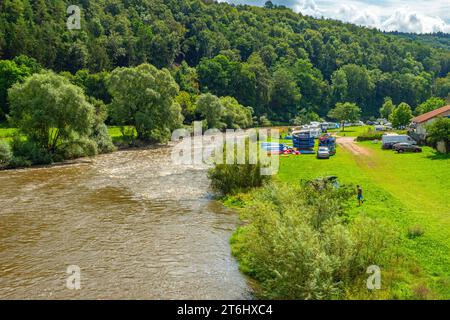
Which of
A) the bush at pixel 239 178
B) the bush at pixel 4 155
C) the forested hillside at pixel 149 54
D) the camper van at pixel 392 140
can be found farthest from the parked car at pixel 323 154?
the forested hillside at pixel 149 54

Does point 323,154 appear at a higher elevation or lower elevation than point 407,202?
higher

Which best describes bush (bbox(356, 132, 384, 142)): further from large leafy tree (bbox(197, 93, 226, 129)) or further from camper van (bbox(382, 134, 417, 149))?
large leafy tree (bbox(197, 93, 226, 129))

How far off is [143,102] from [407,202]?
5597cm

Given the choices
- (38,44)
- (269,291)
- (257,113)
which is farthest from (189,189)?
(257,113)

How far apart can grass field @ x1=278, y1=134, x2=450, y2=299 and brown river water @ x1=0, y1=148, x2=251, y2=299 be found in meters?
8.26

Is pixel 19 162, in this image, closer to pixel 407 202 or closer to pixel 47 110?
pixel 47 110

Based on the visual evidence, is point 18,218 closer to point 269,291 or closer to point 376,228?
point 269,291

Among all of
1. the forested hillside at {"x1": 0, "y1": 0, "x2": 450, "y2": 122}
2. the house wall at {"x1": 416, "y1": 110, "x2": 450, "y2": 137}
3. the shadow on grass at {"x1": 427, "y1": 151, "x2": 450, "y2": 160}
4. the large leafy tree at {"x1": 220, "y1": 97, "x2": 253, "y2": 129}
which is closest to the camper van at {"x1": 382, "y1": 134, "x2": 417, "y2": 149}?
the house wall at {"x1": 416, "y1": 110, "x2": 450, "y2": 137}

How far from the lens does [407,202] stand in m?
30.6

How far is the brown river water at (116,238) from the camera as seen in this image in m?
20.2

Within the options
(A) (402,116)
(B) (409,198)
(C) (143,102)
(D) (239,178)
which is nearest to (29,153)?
(C) (143,102)

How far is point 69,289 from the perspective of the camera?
19.9 m

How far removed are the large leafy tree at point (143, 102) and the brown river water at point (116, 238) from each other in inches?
1173
